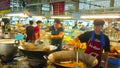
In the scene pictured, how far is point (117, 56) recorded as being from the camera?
3848 mm

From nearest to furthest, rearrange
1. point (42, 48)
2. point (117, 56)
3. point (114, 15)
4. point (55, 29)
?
point (42, 48), point (117, 56), point (55, 29), point (114, 15)

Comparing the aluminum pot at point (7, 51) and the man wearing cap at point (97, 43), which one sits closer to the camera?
the aluminum pot at point (7, 51)

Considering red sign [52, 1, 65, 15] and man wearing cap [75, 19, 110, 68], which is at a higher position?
red sign [52, 1, 65, 15]

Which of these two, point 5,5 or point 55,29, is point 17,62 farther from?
point 5,5

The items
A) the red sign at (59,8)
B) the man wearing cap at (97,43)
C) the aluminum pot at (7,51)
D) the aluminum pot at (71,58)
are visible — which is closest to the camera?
the aluminum pot at (71,58)

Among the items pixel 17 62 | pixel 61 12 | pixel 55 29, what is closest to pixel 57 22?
pixel 55 29

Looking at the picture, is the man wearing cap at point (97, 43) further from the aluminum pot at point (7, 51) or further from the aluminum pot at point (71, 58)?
the aluminum pot at point (7, 51)

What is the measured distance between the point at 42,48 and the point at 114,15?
3749mm

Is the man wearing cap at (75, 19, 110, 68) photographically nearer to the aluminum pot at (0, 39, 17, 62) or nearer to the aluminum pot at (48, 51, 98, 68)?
the aluminum pot at (48, 51, 98, 68)

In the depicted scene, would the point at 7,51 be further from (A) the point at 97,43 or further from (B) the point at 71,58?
(A) the point at 97,43

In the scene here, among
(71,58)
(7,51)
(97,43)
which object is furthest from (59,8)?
(71,58)

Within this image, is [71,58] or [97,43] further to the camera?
[97,43]

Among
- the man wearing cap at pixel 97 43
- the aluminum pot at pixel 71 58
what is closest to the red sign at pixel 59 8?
the man wearing cap at pixel 97 43

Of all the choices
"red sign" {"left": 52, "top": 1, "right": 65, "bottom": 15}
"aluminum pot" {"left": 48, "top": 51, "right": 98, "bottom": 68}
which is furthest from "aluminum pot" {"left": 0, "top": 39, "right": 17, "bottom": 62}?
"red sign" {"left": 52, "top": 1, "right": 65, "bottom": 15}
